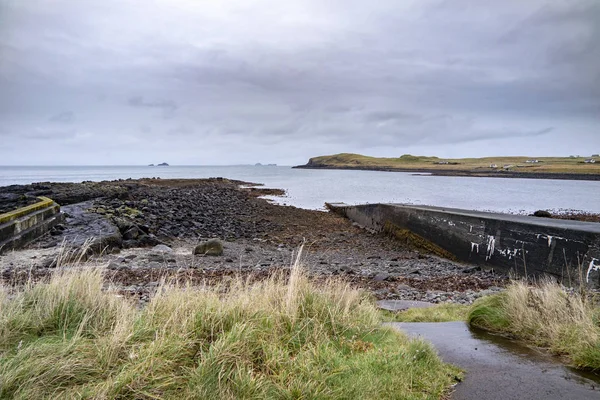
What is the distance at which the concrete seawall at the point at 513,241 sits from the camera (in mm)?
9344

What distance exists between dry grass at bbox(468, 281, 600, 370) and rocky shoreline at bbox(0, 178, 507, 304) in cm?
195

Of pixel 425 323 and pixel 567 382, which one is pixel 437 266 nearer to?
pixel 425 323

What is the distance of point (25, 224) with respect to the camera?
13453 mm

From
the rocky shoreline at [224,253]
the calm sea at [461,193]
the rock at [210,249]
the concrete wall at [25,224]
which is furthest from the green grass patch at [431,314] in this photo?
the calm sea at [461,193]

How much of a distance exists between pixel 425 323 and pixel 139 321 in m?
4.26

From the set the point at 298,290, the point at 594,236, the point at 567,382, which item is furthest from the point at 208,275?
the point at 594,236

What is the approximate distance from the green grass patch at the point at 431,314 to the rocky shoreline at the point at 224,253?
3.68ft

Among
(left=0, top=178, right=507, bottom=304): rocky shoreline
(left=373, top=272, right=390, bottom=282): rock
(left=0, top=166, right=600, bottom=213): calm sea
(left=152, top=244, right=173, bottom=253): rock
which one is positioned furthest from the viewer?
(left=0, top=166, right=600, bottom=213): calm sea

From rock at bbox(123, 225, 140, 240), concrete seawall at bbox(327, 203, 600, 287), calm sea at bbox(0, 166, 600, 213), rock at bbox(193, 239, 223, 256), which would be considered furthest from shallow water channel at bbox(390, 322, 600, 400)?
calm sea at bbox(0, 166, 600, 213)

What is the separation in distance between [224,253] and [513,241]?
358 inches

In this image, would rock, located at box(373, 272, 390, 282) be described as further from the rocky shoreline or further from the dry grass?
the dry grass

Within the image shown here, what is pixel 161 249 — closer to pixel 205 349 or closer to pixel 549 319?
pixel 205 349

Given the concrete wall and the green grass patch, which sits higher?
the concrete wall

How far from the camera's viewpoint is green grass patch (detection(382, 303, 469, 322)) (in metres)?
6.89
